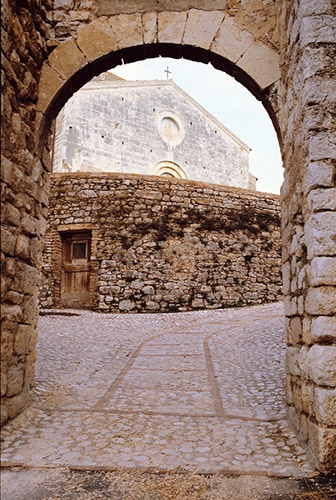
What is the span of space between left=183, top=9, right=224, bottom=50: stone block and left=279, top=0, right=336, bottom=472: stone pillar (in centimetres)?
67

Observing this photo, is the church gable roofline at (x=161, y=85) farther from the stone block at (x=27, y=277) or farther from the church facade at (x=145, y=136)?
the stone block at (x=27, y=277)

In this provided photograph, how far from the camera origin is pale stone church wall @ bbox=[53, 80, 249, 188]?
1543cm

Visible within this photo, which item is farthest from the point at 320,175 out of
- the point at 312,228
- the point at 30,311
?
the point at 30,311

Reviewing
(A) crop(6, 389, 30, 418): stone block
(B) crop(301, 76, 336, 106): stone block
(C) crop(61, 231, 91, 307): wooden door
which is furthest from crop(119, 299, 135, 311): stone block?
(B) crop(301, 76, 336, 106): stone block

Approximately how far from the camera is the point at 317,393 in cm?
219

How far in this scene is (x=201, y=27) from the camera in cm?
341

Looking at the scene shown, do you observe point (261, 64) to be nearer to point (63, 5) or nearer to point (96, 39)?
point (96, 39)

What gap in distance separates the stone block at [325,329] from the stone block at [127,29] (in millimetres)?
2752

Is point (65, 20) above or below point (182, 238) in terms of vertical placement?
above

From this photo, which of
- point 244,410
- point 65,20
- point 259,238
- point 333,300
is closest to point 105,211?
point 259,238

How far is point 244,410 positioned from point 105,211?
7343 mm

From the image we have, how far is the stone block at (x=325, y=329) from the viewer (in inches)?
86.5

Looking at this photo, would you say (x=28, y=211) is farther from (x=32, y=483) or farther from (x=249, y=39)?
(x=249, y=39)

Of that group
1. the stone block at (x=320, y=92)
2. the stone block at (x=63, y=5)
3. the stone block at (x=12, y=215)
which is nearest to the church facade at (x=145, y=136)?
the stone block at (x=63, y=5)
